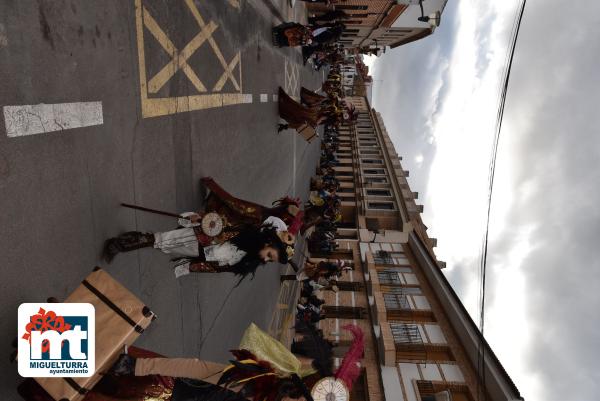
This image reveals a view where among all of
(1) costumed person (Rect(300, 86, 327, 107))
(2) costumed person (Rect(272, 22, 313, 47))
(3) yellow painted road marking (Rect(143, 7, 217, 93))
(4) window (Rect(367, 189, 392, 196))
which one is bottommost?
(4) window (Rect(367, 189, 392, 196))

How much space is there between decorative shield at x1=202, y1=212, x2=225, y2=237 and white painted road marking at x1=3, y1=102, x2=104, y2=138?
1.86 metres

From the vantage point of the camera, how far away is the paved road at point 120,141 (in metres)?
3.66

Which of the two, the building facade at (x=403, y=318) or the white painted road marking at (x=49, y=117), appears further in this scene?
the building facade at (x=403, y=318)

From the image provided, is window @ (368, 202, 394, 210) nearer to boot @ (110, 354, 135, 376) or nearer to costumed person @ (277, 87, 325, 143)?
costumed person @ (277, 87, 325, 143)

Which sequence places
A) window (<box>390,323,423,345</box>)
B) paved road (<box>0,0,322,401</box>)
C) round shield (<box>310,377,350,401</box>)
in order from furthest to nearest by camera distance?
window (<box>390,323,423,345</box>) < round shield (<box>310,377,350,401</box>) < paved road (<box>0,0,322,401</box>)

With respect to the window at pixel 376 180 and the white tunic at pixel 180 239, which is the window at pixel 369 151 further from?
the white tunic at pixel 180 239

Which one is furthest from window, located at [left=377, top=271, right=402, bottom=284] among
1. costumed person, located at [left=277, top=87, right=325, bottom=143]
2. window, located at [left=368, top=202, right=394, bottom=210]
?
window, located at [left=368, top=202, right=394, bottom=210]

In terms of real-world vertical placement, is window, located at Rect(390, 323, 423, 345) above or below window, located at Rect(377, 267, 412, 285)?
below

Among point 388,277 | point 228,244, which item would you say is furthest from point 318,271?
point 228,244

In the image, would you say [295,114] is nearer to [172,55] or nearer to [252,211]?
[252,211]

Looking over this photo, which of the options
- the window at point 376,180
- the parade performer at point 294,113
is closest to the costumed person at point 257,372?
the parade performer at point 294,113

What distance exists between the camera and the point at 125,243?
17.2 feet

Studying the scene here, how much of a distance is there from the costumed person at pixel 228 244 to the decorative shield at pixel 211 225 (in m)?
0.05

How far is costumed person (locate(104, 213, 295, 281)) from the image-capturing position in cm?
564
